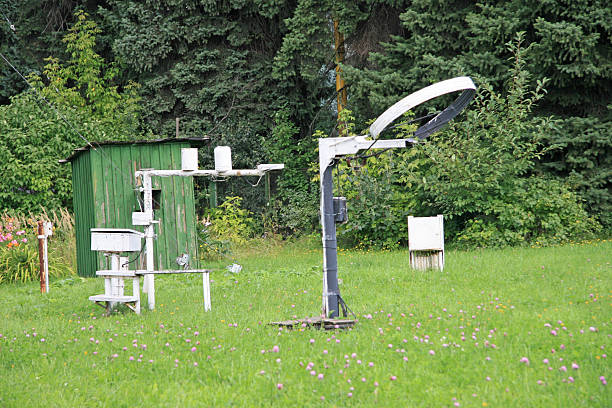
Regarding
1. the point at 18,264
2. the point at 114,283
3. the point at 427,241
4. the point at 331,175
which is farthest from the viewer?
the point at 18,264

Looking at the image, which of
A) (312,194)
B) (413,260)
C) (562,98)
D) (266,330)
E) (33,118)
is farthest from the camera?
(312,194)

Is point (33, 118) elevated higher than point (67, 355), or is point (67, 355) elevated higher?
point (33, 118)

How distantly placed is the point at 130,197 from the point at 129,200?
0.06m

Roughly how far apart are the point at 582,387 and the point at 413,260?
5.66 m

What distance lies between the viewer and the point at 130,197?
11734mm

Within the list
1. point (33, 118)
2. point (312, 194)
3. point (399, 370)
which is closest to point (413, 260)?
point (399, 370)

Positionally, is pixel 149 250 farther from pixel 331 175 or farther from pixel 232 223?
pixel 232 223

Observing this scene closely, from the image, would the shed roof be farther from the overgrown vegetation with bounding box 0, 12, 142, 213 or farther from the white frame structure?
the white frame structure

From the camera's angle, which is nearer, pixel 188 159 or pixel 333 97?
pixel 188 159

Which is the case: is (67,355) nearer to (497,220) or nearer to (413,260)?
(413,260)

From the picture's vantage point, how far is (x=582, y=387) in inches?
156

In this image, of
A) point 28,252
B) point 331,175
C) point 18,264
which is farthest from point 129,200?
point 331,175

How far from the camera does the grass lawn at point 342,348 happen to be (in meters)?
4.16

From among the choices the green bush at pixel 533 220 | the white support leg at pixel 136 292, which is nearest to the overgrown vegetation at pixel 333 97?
the green bush at pixel 533 220
